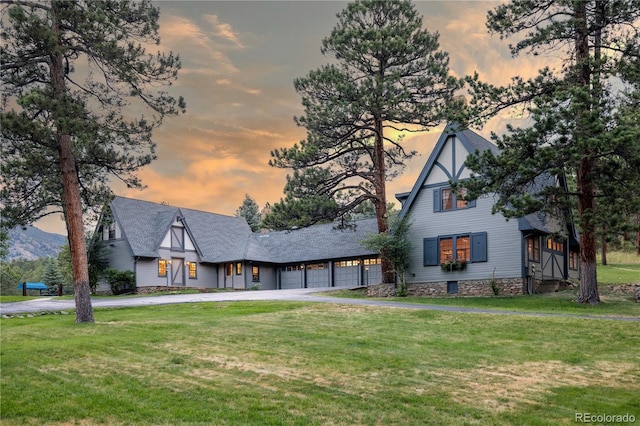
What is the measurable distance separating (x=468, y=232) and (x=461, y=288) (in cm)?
292

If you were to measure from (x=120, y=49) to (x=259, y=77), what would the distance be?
10.4 meters

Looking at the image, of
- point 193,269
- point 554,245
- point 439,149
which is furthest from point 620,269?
point 193,269

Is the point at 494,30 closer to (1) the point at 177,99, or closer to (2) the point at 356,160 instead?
(2) the point at 356,160

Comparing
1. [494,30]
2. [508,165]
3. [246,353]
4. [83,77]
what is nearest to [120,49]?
[83,77]

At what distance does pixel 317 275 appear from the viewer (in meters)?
44.4

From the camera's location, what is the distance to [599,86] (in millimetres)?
21000

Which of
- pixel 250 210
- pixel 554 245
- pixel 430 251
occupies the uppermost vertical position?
pixel 250 210

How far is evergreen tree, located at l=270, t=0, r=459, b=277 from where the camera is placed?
98.7 feet

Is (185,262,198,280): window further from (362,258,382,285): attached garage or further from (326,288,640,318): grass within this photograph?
(326,288,640,318): grass

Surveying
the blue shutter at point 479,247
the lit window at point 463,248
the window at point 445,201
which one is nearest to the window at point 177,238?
the window at point 445,201

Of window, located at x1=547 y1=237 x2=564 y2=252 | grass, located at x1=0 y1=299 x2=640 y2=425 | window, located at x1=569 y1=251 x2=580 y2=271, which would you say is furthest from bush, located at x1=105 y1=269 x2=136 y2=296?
window, located at x1=569 y1=251 x2=580 y2=271

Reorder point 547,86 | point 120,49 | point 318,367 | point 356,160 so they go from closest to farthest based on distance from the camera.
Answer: point 318,367 < point 120,49 < point 547,86 < point 356,160

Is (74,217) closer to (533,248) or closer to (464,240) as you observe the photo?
(464,240)

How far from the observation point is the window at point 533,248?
28.9 m
